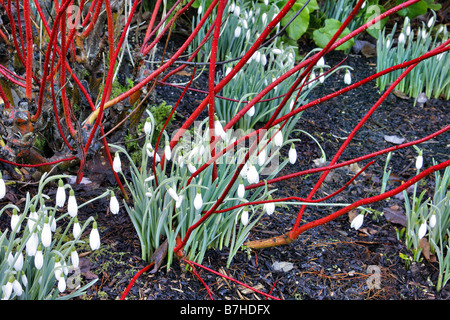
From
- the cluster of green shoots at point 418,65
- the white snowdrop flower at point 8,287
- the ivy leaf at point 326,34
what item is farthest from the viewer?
the ivy leaf at point 326,34

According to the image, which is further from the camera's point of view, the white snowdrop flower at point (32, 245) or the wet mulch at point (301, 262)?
the wet mulch at point (301, 262)

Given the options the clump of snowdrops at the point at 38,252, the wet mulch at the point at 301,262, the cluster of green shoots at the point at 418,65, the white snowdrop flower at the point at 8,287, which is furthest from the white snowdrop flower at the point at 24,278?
the cluster of green shoots at the point at 418,65

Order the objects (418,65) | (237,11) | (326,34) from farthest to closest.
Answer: (326,34), (418,65), (237,11)

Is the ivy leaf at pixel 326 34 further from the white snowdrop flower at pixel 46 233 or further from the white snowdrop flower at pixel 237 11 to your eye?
the white snowdrop flower at pixel 46 233

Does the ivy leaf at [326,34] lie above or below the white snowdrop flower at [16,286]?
above

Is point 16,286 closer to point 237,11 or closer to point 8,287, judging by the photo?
point 8,287

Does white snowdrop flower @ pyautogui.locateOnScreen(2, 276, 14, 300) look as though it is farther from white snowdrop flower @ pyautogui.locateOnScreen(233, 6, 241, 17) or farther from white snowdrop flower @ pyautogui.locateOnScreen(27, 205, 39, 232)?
white snowdrop flower @ pyautogui.locateOnScreen(233, 6, 241, 17)

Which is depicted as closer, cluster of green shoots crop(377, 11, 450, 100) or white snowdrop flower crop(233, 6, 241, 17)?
white snowdrop flower crop(233, 6, 241, 17)

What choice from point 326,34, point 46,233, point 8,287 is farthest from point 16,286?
point 326,34

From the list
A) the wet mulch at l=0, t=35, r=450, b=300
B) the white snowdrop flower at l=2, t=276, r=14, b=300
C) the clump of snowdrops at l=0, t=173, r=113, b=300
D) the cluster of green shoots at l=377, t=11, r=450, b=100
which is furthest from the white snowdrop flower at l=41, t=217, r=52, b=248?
the cluster of green shoots at l=377, t=11, r=450, b=100

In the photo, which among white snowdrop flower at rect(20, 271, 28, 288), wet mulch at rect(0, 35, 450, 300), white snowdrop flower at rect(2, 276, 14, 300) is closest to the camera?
white snowdrop flower at rect(2, 276, 14, 300)

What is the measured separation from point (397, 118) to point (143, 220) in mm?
2432

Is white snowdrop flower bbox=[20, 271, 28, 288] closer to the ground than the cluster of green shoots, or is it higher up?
closer to the ground

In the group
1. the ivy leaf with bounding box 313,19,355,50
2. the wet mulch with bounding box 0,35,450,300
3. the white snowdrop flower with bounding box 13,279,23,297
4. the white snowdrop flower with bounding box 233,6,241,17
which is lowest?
the wet mulch with bounding box 0,35,450,300
